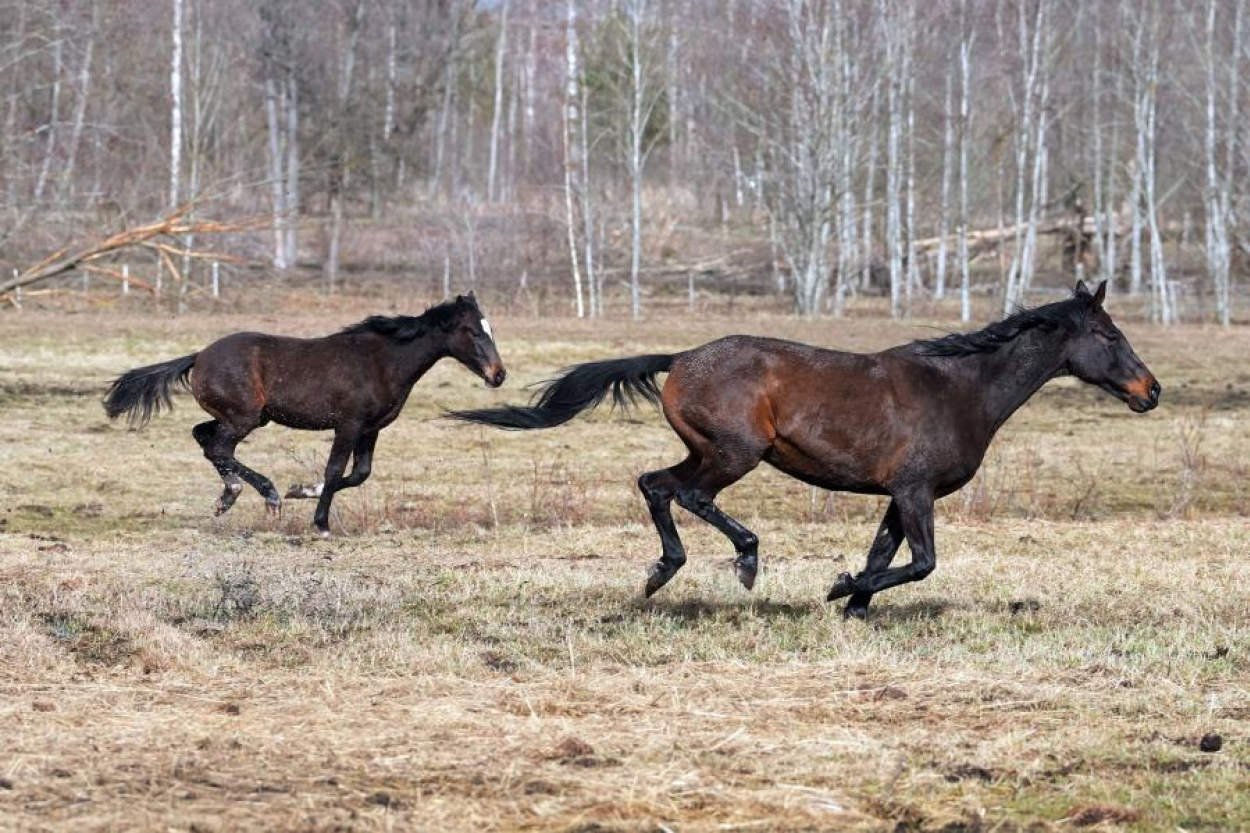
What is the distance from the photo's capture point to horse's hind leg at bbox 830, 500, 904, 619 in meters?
8.84

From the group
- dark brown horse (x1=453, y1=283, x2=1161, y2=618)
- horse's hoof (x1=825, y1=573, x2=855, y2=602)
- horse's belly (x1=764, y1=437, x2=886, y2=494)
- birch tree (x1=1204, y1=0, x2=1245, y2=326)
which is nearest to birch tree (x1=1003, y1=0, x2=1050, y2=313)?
birch tree (x1=1204, y1=0, x2=1245, y2=326)

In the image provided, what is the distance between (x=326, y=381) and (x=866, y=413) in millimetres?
5745

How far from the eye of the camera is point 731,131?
51.8 metres

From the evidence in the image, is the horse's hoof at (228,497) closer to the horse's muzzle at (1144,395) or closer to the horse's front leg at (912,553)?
the horse's front leg at (912,553)

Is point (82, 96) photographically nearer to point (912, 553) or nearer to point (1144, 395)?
point (1144, 395)

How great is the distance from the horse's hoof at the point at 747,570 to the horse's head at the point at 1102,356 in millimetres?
2091

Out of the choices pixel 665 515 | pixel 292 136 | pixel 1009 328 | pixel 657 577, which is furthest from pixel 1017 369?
pixel 292 136

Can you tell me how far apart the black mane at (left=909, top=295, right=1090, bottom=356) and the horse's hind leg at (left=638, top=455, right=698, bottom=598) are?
4.90ft

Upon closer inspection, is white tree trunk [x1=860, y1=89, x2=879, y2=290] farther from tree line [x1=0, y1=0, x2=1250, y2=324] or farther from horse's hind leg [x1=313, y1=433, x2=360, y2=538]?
horse's hind leg [x1=313, y1=433, x2=360, y2=538]

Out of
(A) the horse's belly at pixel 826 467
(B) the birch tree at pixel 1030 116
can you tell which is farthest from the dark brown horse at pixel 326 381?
(B) the birch tree at pixel 1030 116

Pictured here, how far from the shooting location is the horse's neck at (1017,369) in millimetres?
8977

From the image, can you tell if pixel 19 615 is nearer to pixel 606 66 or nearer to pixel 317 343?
pixel 317 343

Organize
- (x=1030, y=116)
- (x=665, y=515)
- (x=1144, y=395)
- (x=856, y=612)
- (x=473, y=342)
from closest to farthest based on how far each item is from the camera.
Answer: (x=856, y=612), (x=665, y=515), (x=1144, y=395), (x=473, y=342), (x=1030, y=116)

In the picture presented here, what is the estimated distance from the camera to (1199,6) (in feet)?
146
